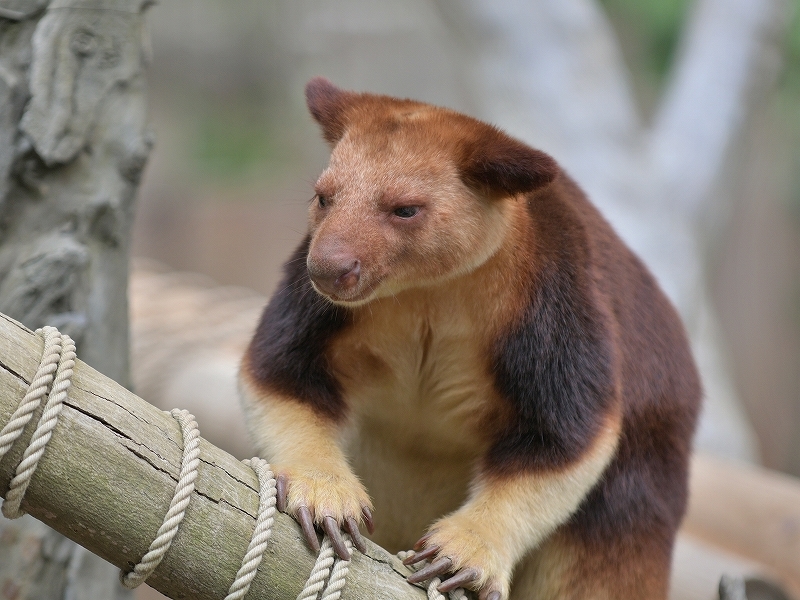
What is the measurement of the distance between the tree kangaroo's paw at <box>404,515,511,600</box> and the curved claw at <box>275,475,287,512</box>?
1.17 feet

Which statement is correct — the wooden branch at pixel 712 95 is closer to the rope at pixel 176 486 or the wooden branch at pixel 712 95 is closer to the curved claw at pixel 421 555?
the curved claw at pixel 421 555

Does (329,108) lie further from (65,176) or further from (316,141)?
(316,141)

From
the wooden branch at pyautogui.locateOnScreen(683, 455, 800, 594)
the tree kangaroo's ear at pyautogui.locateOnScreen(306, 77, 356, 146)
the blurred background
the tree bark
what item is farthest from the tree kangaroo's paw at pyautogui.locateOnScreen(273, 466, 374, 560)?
the blurred background

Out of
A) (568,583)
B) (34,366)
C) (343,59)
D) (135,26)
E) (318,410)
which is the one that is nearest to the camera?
(34,366)

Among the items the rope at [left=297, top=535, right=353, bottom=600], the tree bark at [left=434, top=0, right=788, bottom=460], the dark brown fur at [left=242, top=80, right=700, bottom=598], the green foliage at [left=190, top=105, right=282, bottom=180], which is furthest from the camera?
the green foliage at [left=190, top=105, right=282, bottom=180]

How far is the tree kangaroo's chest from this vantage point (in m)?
2.54

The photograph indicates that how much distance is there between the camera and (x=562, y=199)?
8.98ft

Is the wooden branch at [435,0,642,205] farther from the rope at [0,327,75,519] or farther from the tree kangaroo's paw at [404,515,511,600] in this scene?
the rope at [0,327,75,519]

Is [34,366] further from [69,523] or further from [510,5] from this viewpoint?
[510,5]

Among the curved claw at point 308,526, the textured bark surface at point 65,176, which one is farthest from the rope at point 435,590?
the textured bark surface at point 65,176

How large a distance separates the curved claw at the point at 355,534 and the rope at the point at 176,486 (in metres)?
0.02

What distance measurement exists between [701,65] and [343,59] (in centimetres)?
568

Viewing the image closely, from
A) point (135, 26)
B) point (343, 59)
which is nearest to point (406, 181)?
point (135, 26)

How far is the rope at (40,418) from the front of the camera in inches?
67.4
